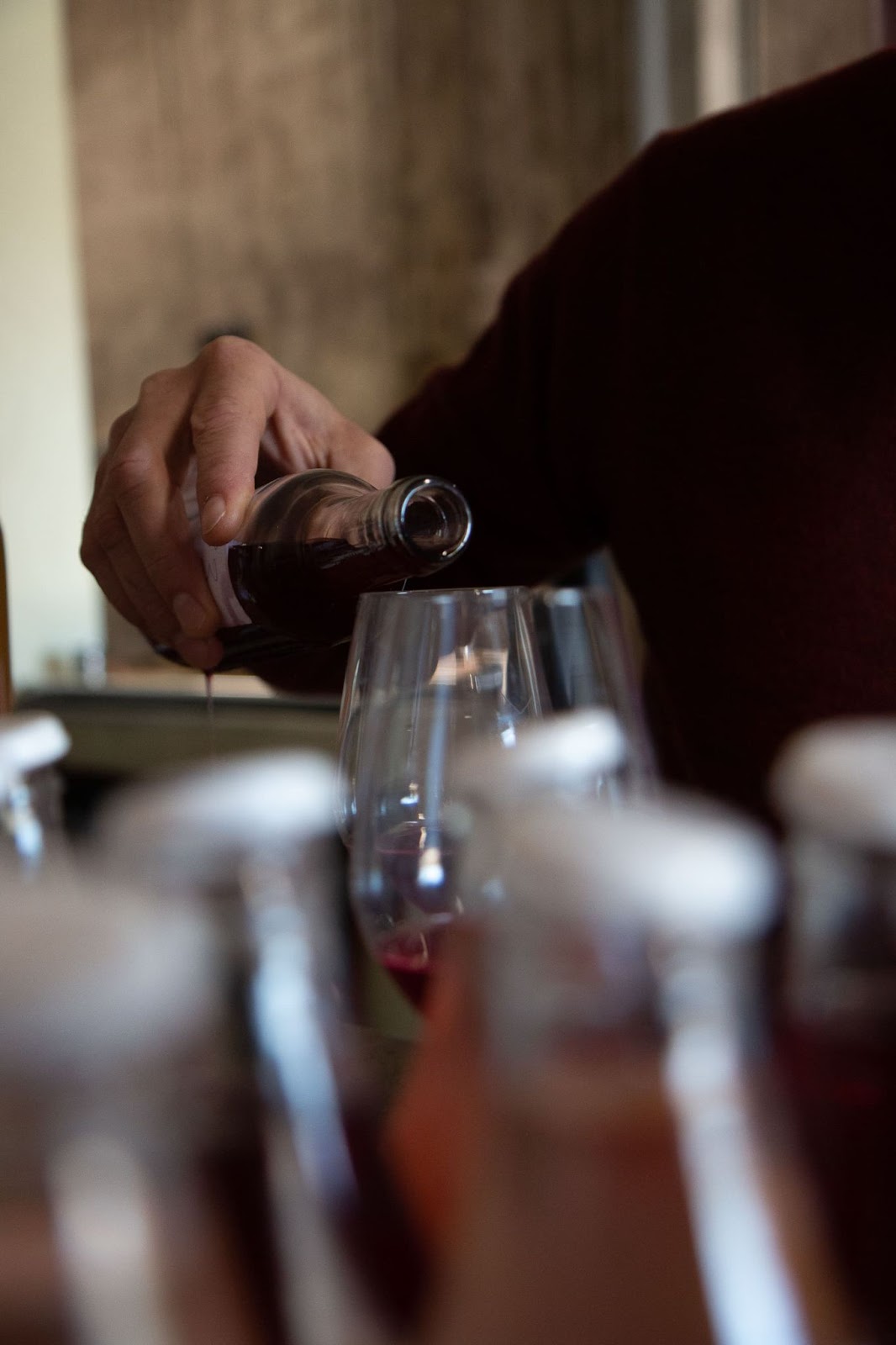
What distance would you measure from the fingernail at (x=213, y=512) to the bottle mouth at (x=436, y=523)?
0.25ft

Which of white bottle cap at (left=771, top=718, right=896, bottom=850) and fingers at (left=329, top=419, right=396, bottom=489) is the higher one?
fingers at (left=329, top=419, right=396, bottom=489)

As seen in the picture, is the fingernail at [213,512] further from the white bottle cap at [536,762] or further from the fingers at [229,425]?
the white bottle cap at [536,762]

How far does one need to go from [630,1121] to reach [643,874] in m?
0.03

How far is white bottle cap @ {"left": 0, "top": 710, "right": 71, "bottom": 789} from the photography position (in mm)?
228

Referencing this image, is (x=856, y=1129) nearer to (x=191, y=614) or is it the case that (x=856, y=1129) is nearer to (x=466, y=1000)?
(x=466, y=1000)

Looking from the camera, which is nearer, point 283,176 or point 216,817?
point 216,817

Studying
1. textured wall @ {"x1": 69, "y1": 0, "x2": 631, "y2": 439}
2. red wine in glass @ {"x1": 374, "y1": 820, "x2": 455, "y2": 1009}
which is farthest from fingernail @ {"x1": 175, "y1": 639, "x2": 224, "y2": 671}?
textured wall @ {"x1": 69, "y1": 0, "x2": 631, "y2": 439}

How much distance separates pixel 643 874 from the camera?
0.15 meters

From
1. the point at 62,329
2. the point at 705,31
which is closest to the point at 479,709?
the point at 705,31

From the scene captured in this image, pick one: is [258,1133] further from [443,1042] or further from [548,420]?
[548,420]

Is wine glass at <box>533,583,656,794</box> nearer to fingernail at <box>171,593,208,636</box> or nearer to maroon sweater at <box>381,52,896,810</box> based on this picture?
fingernail at <box>171,593,208,636</box>

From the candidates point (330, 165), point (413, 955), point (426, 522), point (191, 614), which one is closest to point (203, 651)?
point (191, 614)

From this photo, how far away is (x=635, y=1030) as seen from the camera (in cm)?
16

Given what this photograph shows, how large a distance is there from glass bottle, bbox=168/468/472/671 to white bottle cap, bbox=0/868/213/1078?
281 mm
